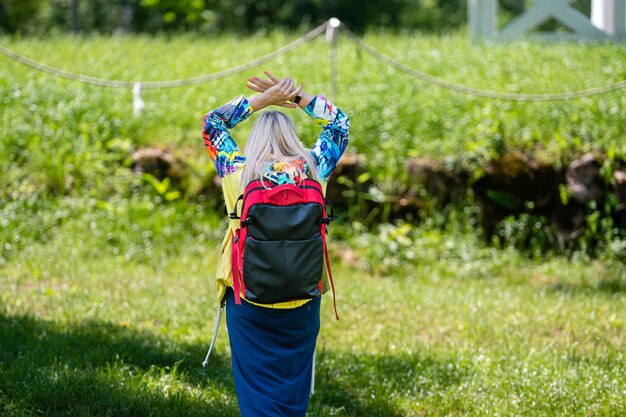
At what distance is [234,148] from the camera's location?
3.95 metres

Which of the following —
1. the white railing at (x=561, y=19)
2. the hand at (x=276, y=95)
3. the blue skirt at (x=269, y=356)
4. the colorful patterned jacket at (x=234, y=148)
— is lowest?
the blue skirt at (x=269, y=356)

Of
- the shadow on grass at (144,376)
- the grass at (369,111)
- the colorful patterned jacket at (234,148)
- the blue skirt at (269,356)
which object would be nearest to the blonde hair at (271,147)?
the colorful patterned jacket at (234,148)

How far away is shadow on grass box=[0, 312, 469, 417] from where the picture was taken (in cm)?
473

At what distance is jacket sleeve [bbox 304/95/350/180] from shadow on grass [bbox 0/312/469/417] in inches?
64.3

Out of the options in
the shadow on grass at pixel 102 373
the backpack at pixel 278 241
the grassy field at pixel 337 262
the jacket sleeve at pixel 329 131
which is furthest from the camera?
the grassy field at pixel 337 262

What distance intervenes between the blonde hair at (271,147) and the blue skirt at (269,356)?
60 centimetres

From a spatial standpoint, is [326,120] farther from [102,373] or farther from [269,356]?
[102,373]

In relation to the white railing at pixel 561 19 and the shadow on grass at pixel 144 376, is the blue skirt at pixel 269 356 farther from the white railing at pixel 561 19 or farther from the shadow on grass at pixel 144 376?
the white railing at pixel 561 19

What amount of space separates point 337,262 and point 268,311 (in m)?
5.08

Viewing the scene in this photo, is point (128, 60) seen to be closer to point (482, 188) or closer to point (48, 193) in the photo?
point (48, 193)

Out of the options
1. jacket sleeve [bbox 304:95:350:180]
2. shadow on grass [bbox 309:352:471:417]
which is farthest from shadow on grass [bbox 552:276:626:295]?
jacket sleeve [bbox 304:95:350:180]

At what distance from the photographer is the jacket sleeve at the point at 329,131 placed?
399 centimetres

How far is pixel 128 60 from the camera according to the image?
13.1m

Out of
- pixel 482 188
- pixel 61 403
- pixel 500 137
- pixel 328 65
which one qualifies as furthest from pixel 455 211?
Answer: pixel 61 403
